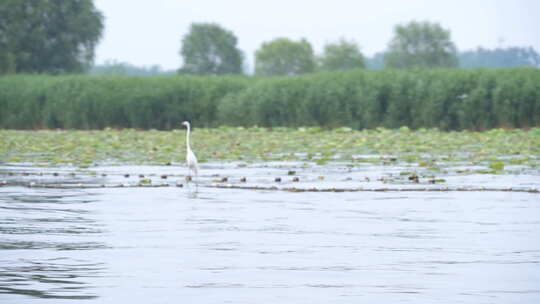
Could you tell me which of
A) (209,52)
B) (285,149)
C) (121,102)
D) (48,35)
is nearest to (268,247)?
(285,149)

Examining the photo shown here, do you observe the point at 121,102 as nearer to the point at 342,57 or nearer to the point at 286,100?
the point at 286,100

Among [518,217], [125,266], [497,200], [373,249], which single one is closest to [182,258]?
[125,266]

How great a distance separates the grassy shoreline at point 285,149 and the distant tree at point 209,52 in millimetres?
71849

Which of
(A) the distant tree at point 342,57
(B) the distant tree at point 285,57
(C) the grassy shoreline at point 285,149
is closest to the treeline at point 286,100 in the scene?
(C) the grassy shoreline at point 285,149

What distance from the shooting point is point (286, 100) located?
3872 centimetres

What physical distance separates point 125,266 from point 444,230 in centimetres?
378

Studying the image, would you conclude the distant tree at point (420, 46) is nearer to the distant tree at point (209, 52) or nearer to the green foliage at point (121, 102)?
the distant tree at point (209, 52)

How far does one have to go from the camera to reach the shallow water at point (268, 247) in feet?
24.2

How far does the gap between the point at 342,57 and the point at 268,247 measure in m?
122

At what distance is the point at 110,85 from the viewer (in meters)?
43.1

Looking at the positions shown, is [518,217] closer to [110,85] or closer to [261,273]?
[261,273]

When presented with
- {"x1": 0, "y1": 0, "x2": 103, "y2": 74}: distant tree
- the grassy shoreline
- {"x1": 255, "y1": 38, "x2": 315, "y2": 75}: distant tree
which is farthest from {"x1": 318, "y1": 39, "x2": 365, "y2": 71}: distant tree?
the grassy shoreline

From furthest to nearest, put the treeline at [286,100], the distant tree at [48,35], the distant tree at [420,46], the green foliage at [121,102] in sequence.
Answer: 1. the distant tree at [420,46]
2. the distant tree at [48,35]
3. the green foliage at [121,102]
4. the treeline at [286,100]

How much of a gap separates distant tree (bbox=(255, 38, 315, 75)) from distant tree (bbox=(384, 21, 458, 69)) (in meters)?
10.6
